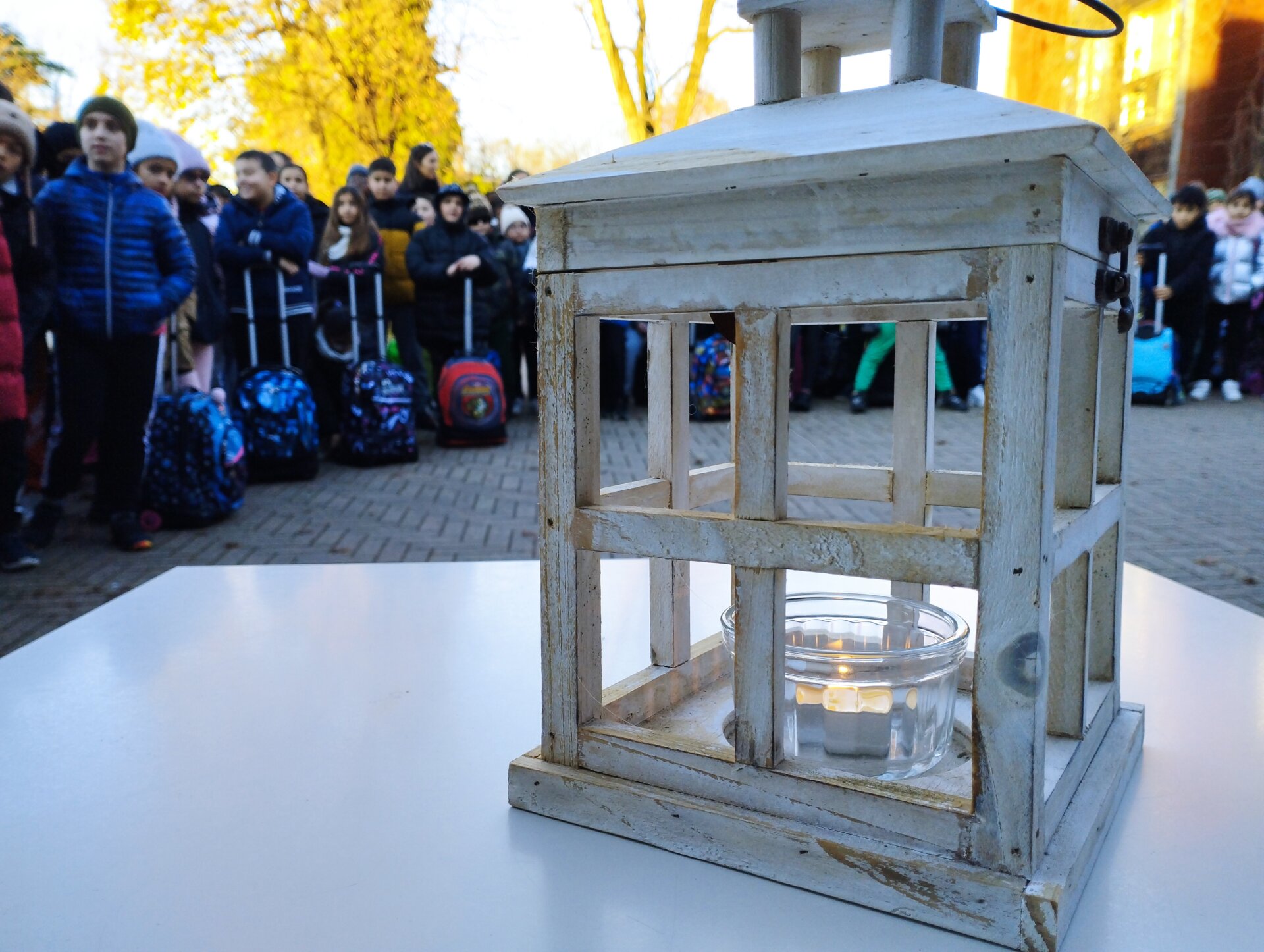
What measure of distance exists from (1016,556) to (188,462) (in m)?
4.32

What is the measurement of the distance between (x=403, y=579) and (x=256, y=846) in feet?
3.11

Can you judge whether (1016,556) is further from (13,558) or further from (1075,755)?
(13,558)

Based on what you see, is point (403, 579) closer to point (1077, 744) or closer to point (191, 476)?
point (1077, 744)

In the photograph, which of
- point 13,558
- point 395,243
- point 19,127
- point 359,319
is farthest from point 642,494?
point 395,243

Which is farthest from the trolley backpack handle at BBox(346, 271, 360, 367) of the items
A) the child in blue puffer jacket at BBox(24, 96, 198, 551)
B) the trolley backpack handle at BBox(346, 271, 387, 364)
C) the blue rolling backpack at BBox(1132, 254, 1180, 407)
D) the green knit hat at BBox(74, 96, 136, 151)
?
the blue rolling backpack at BBox(1132, 254, 1180, 407)

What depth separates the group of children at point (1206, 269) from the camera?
7.99 m

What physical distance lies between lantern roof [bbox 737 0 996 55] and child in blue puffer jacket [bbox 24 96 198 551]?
3.49 m

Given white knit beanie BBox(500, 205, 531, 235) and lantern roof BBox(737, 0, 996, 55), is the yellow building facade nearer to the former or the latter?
white knit beanie BBox(500, 205, 531, 235)

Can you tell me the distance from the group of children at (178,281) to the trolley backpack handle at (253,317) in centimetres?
2

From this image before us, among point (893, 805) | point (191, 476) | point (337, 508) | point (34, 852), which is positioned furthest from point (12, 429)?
point (893, 805)

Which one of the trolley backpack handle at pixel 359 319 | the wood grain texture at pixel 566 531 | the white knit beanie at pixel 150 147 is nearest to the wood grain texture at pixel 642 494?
the wood grain texture at pixel 566 531

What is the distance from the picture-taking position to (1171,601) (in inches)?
64.2

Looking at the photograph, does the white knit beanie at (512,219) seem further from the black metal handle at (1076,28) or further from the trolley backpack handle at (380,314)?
the black metal handle at (1076,28)

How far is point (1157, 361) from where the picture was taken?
26.6 ft
